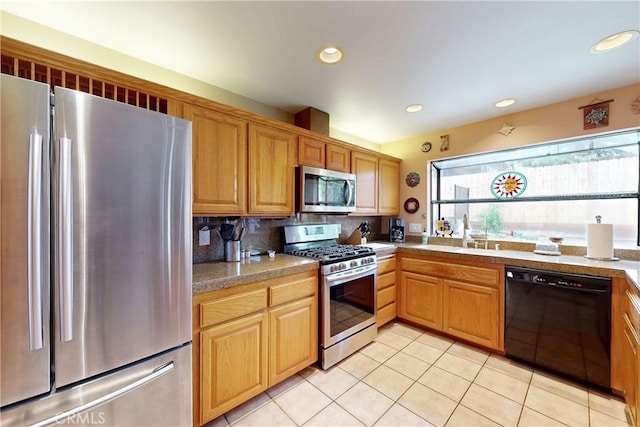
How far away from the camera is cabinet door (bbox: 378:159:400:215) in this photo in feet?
10.9

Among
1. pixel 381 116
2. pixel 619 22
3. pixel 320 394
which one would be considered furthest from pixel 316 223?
pixel 619 22

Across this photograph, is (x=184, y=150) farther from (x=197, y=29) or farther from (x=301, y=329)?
(x=301, y=329)

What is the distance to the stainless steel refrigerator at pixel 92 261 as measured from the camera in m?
0.85

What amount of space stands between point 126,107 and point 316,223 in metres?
2.07

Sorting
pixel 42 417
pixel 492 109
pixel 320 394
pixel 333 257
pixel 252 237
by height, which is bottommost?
pixel 320 394

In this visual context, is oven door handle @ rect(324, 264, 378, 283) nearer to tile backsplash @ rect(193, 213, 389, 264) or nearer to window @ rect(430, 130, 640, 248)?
tile backsplash @ rect(193, 213, 389, 264)

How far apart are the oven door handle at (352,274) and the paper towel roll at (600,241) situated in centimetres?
186

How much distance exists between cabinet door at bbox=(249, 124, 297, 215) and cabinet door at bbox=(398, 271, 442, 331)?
5.35ft

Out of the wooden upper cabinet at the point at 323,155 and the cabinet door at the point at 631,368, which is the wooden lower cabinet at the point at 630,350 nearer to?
the cabinet door at the point at 631,368

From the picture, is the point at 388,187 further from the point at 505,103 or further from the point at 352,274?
the point at 352,274

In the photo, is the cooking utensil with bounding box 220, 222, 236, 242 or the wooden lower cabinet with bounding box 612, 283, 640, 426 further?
the cooking utensil with bounding box 220, 222, 236, 242

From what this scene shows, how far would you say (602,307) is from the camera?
1.77 m

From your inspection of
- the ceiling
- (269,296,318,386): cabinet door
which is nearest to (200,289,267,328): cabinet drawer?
(269,296,318,386): cabinet door

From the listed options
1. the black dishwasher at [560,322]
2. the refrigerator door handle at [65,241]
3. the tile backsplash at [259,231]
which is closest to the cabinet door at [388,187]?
the tile backsplash at [259,231]
